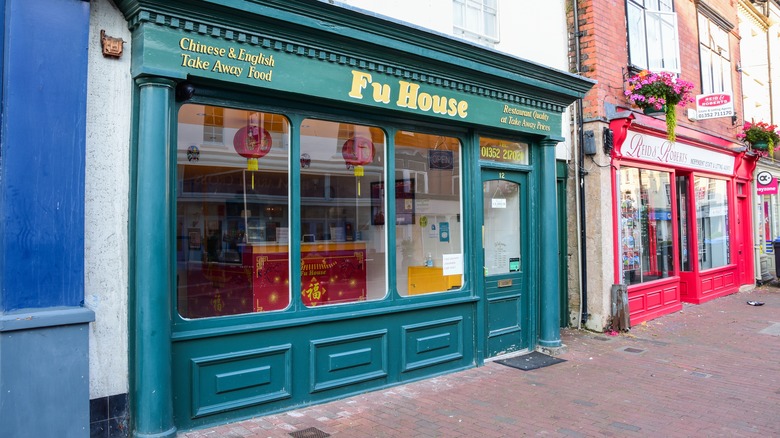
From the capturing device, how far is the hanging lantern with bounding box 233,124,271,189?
5.01 m

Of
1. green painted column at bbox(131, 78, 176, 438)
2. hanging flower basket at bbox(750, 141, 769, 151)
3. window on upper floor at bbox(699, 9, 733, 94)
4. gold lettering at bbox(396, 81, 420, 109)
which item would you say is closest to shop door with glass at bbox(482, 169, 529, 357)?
gold lettering at bbox(396, 81, 420, 109)

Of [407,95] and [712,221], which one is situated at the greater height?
[407,95]

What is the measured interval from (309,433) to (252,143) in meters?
2.64

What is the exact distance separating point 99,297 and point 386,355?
111 inches

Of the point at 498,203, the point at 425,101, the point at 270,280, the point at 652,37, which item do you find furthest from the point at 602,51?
the point at 270,280

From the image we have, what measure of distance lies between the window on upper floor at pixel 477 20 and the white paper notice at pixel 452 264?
9.24 feet

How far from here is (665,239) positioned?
34.9ft

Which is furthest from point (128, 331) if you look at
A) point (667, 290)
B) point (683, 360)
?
point (667, 290)

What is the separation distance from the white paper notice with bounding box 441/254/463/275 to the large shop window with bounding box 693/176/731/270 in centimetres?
783

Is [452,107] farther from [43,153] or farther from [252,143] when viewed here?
[43,153]

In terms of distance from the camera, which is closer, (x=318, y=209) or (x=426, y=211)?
(x=318, y=209)

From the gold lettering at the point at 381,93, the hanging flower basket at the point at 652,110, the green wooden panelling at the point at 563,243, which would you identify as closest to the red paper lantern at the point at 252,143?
the gold lettering at the point at 381,93

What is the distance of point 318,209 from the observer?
Result: 552 cm

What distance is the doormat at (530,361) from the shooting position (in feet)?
21.7
